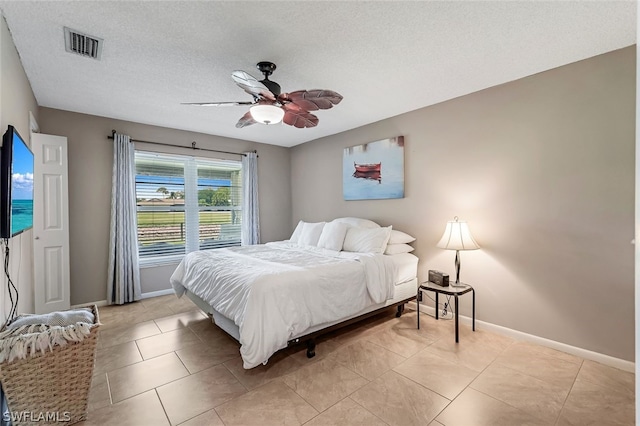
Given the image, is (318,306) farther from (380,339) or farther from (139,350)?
(139,350)

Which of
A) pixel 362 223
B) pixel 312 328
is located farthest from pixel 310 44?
pixel 362 223

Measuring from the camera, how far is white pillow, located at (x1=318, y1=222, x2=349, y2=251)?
375 cm

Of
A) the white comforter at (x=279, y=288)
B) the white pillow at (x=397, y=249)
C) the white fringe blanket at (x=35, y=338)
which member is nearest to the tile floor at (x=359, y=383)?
the white comforter at (x=279, y=288)

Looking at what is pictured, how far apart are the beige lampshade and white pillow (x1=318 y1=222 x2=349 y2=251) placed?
1.25m

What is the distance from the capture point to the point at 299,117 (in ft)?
8.79

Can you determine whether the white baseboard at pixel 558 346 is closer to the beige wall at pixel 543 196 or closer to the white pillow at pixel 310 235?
the beige wall at pixel 543 196

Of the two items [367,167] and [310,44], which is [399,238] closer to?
[367,167]

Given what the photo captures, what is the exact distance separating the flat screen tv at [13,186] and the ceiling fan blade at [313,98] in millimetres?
1697

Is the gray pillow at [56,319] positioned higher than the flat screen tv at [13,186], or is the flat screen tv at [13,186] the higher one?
the flat screen tv at [13,186]

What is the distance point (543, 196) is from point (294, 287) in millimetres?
2456

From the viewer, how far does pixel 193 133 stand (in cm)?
471

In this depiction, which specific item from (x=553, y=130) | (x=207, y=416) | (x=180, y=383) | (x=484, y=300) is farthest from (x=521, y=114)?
(x=180, y=383)

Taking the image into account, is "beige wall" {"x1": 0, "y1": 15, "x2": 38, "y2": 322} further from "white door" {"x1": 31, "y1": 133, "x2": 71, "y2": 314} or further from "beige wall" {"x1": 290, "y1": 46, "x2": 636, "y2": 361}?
"beige wall" {"x1": 290, "y1": 46, "x2": 636, "y2": 361}

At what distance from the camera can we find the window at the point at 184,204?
4.39 meters
